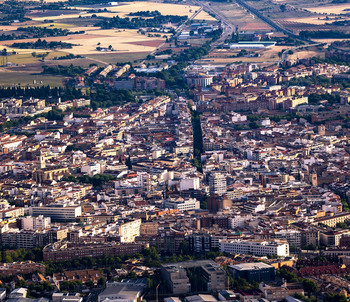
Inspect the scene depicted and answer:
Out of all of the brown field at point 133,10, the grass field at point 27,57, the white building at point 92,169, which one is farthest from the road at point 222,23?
the white building at point 92,169

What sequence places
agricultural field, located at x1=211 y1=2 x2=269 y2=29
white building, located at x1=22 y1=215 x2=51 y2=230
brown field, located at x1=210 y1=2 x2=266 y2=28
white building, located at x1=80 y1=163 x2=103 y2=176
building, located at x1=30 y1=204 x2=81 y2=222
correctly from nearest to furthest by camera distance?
white building, located at x1=22 y1=215 x2=51 y2=230 < building, located at x1=30 y1=204 x2=81 y2=222 < white building, located at x1=80 y1=163 x2=103 y2=176 < agricultural field, located at x1=211 y1=2 x2=269 y2=29 < brown field, located at x1=210 y1=2 x2=266 y2=28

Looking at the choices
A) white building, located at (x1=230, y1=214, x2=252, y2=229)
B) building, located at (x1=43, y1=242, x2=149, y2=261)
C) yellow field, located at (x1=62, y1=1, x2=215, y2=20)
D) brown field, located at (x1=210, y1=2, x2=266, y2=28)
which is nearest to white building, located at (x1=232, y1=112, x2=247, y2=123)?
white building, located at (x1=230, y1=214, x2=252, y2=229)

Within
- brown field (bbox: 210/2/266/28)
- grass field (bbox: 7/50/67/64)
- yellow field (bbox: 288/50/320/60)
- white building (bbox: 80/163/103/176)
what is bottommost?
white building (bbox: 80/163/103/176)

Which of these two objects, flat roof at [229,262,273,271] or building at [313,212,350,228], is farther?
building at [313,212,350,228]

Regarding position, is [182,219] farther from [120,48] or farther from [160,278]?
[120,48]

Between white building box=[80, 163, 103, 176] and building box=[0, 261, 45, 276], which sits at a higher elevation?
white building box=[80, 163, 103, 176]

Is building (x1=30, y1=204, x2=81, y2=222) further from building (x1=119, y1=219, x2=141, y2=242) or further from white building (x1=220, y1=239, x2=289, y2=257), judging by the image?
white building (x1=220, y1=239, x2=289, y2=257)

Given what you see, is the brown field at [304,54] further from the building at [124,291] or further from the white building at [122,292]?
the white building at [122,292]
